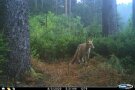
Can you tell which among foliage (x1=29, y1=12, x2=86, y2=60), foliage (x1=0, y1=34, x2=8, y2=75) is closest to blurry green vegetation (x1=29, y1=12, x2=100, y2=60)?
foliage (x1=29, y1=12, x2=86, y2=60)

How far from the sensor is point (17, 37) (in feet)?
22.1

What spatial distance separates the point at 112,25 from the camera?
21.9ft

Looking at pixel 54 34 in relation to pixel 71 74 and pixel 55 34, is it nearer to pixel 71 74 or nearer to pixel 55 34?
pixel 55 34

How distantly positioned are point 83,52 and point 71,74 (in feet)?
0.91

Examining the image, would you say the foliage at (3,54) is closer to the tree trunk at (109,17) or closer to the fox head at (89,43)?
the fox head at (89,43)

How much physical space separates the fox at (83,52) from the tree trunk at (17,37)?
53 centimetres

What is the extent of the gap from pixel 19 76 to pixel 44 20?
69 centimetres

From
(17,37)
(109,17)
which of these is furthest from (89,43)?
(17,37)

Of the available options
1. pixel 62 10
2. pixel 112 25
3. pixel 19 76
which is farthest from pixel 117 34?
pixel 19 76

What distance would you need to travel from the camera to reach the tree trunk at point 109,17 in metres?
6.64

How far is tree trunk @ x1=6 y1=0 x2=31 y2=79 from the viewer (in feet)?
22.0

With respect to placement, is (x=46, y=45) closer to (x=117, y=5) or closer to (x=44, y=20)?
(x=44, y=20)

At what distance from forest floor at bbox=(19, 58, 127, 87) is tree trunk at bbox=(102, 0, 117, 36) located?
0.35m

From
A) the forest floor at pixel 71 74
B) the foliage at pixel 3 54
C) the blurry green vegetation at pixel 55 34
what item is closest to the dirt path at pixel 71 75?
the forest floor at pixel 71 74
